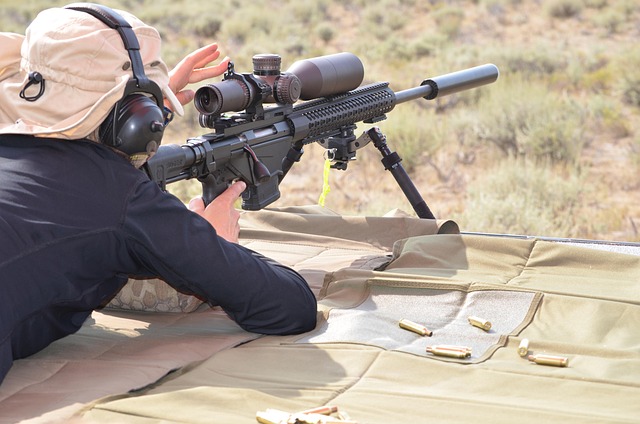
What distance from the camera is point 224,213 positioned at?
10.5 ft

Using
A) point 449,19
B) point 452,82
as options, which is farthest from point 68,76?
point 449,19

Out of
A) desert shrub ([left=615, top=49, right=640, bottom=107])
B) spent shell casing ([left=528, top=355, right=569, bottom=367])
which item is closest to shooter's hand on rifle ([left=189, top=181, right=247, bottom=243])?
spent shell casing ([left=528, top=355, right=569, bottom=367])

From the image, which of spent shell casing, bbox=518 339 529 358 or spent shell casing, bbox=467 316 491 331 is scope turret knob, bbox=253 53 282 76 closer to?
spent shell casing, bbox=467 316 491 331

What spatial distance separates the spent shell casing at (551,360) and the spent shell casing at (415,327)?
373 mm

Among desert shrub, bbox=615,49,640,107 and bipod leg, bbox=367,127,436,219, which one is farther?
desert shrub, bbox=615,49,640,107

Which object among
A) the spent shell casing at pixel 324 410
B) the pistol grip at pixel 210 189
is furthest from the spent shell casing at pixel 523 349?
the pistol grip at pixel 210 189

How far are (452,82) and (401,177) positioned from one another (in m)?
0.72

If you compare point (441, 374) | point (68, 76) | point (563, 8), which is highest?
point (563, 8)

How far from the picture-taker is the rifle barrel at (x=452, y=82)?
4840 millimetres

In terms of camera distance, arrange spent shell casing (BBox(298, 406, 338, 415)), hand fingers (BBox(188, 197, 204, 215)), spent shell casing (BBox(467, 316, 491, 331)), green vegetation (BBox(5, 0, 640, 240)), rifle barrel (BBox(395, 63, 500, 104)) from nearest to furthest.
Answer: spent shell casing (BBox(298, 406, 338, 415)) < spent shell casing (BBox(467, 316, 491, 331)) < hand fingers (BBox(188, 197, 204, 215)) < rifle barrel (BBox(395, 63, 500, 104)) < green vegetation (BBox(5, 0, 640, 240))

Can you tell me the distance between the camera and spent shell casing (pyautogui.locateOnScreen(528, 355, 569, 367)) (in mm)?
2695

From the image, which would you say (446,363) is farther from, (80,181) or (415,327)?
(80,181)

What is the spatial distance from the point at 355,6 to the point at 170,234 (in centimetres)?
1699

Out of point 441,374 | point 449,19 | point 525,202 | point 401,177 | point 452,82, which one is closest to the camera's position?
point 441,374
